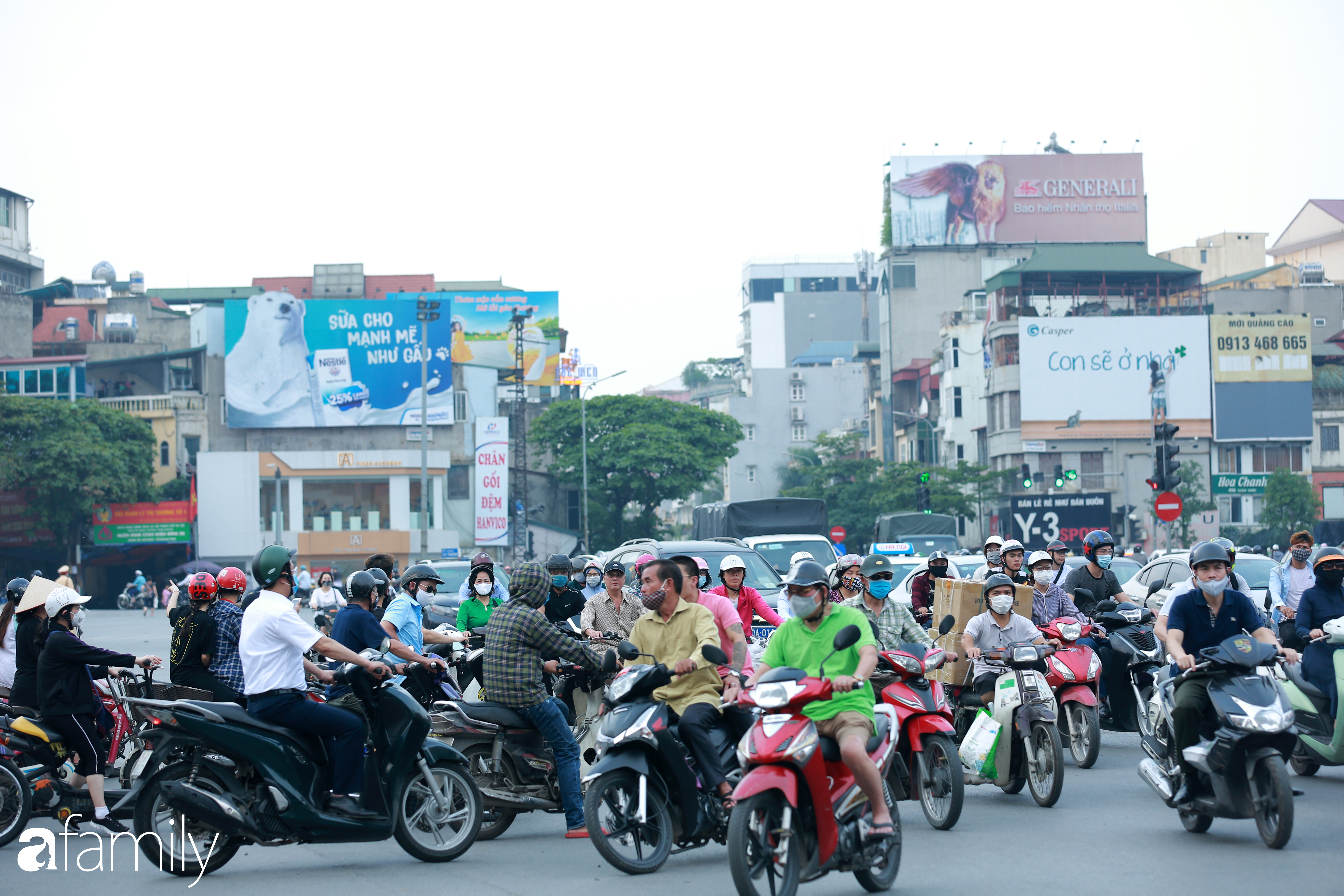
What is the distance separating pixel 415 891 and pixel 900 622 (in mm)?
3448

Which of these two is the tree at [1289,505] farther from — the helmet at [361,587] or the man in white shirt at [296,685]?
the man in white shirt at [296,685]

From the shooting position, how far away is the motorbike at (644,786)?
6.86 meters

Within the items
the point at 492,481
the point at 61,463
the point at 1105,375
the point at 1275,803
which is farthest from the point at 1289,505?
the point at 1275,803

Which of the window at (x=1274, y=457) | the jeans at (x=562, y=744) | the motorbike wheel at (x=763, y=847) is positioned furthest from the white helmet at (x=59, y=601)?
the window at (x=1274, y=457)

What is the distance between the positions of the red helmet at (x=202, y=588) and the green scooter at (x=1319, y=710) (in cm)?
654

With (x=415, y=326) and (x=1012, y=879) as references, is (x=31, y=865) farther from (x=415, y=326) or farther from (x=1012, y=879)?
(x=415, y=326)

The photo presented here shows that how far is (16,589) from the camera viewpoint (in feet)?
34.6

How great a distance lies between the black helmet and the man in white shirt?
292 cm

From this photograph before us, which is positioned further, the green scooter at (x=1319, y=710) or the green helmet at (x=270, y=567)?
the green scooter at (x=1319, y=710)

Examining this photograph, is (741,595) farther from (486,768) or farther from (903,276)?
(903,276)

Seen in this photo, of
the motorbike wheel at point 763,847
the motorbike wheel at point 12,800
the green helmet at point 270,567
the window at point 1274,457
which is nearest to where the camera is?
the motorbike wheel at point 763,847

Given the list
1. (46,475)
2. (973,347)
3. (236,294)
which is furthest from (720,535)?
(236,294)

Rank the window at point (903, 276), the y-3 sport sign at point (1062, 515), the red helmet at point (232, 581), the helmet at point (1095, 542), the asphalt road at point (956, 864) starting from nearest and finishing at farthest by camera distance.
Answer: the asphalt road at point (956, 864) < the red helmet at point (232, 581) < the helmet at point (1095, 542) < the y-3 sport sign at point (1062, 515) < the window at point (903, 276)

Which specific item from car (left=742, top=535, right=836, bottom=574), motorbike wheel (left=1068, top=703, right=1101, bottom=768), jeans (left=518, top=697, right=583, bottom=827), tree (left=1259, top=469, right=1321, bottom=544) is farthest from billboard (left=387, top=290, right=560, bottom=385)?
jeans (left=518, top=697, right=583, bottom=827)
